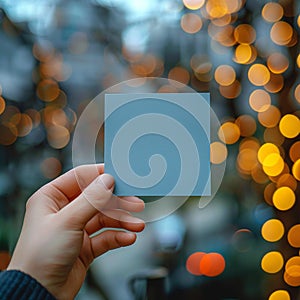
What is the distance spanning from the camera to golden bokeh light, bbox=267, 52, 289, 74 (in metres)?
0.98

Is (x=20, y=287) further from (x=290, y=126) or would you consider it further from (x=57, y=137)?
(x=290, y=126)

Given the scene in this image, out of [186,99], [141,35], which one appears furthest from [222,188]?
[186,99]

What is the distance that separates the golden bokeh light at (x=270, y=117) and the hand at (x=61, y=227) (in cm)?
53

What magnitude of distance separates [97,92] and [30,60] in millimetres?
178

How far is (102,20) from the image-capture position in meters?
0.94

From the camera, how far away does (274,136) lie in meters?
0.97

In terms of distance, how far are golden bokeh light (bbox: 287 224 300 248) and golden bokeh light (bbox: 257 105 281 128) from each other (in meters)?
0.23

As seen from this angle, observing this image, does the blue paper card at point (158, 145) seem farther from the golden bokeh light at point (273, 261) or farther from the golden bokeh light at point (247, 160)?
the golden bokeh light at point (273, 261)

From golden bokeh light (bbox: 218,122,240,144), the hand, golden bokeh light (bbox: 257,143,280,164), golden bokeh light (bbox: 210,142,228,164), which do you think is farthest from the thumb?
golden bokeh light (bbox: 257,143,280,164)

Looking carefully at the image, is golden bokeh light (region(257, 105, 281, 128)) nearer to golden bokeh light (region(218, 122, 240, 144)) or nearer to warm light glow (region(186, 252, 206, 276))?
golden bokeh light (region(218, 122, 240, 144))

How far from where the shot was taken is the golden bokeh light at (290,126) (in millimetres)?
972

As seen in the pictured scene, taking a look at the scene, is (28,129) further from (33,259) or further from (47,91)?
(33,259)

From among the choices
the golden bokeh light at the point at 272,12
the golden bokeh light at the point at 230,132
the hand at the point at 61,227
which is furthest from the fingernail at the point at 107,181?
the golden bokeh light at the point at 272,12

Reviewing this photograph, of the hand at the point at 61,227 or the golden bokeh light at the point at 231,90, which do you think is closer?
the hand at the point at 61,227
